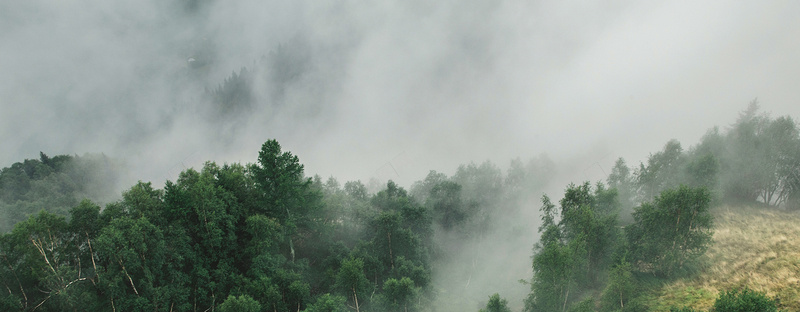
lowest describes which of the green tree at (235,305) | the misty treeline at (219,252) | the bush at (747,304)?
the bush at (747,304)

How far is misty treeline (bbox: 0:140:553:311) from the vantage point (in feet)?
116

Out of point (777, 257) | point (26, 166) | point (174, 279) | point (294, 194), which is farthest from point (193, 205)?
point (26, 166)

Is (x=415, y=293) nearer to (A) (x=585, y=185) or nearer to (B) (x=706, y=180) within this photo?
(A) (x=585, y=185)

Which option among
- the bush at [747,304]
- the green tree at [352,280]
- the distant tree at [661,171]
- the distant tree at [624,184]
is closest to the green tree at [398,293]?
the green tree at [352,280]

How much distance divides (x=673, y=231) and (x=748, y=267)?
8.78 meters

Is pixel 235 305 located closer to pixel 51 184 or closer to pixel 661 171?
pixel 661 171

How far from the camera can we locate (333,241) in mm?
57312

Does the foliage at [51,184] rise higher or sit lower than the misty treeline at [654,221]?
higher

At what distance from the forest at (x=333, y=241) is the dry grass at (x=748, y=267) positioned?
179 centimetres

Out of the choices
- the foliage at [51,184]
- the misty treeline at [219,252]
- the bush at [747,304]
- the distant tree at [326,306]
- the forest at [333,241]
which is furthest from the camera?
the foliage at [51,184]

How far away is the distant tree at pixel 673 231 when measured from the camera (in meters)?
40.8

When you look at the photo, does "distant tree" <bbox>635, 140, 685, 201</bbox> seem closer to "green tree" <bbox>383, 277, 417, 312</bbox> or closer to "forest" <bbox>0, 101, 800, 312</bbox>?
"forest" <bbox>0, 101, 800, 312</bbox>

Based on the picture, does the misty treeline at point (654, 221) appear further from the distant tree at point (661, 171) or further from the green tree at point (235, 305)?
the green tree at point (235, 305)

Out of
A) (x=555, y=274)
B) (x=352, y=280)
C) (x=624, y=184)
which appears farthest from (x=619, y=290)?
(x=624, y=184)
